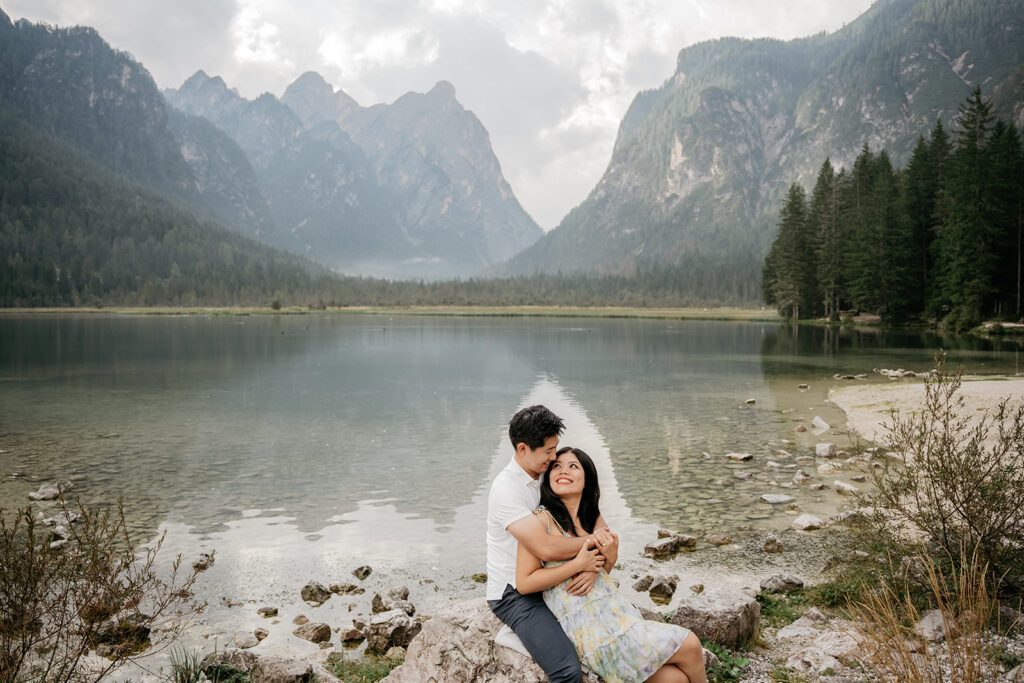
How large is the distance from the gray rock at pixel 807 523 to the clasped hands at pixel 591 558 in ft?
31.4

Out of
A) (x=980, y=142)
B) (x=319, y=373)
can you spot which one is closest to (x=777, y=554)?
(x=319, y=373)

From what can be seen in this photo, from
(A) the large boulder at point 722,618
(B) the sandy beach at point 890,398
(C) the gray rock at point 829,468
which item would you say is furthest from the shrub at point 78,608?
(B) the sandy beach at point 890,398

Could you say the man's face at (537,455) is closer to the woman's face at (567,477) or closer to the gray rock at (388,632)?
the woman's face at (567,477)

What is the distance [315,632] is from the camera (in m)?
9.45

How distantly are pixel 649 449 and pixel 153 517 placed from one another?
46.6 feet

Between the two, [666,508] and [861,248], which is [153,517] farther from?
[861,248]

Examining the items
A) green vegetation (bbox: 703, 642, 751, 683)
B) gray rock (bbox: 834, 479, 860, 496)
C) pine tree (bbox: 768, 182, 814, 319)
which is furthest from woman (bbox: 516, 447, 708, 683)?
pine tree (bbox: 768, 182, 814, 319)

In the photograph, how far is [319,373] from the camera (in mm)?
45688

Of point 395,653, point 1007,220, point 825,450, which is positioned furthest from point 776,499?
point 1007,220

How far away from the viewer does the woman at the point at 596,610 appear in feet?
17.7

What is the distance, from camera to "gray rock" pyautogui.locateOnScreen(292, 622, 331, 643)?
9.39m

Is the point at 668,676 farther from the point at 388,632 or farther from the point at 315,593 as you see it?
the point at 315,593

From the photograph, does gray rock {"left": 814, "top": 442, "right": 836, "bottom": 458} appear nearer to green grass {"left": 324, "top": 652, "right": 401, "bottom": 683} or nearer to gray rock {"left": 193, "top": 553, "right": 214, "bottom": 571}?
green grass {"left": 324, "top": 652, "right": 401, "bottom": 683}

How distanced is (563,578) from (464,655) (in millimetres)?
1337
